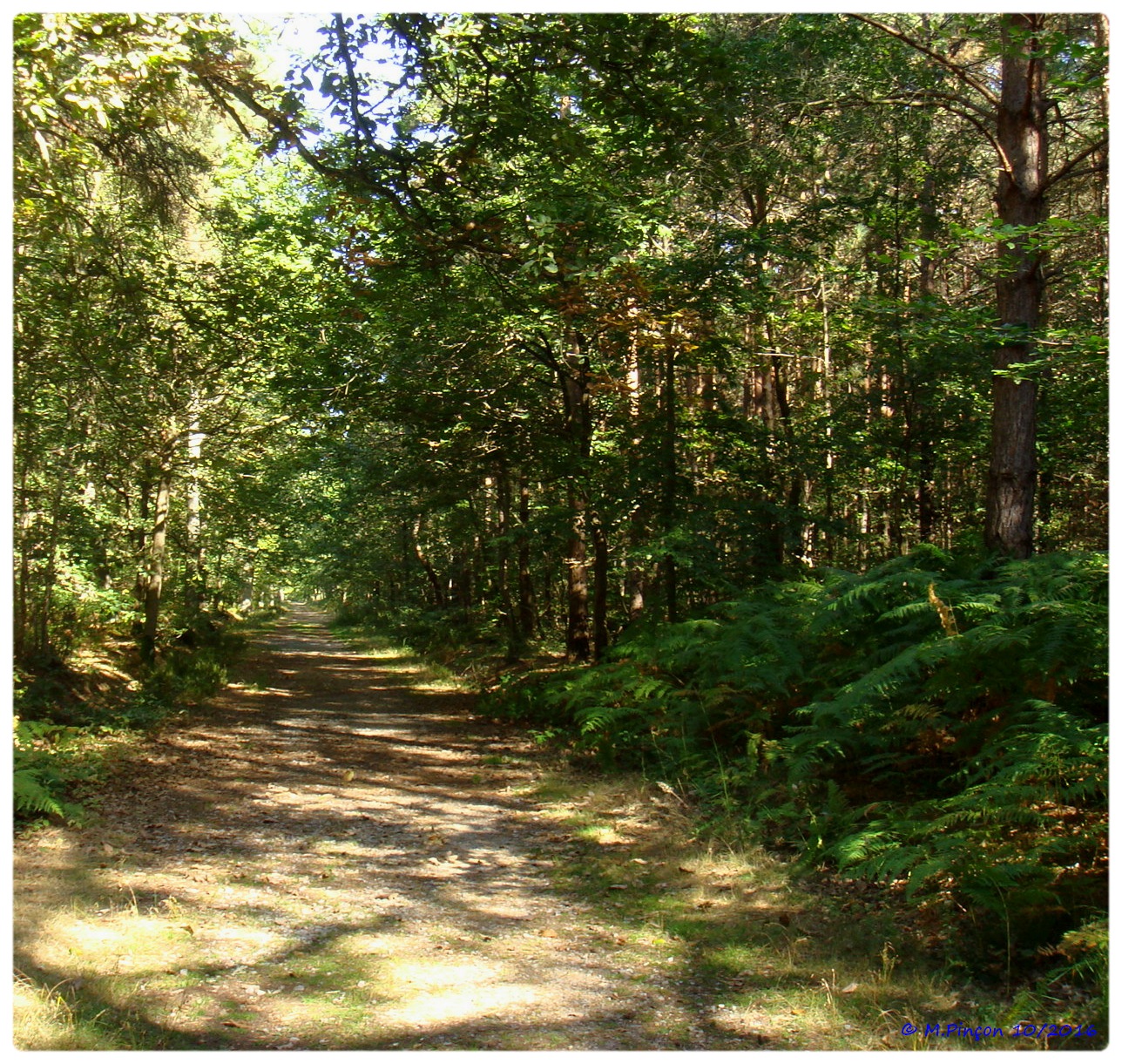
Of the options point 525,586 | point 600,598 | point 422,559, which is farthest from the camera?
point 422,559

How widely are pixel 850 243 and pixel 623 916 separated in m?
16.1

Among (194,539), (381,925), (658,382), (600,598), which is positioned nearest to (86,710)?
(600,598)

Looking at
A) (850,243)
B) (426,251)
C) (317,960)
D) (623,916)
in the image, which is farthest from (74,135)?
(850,243)

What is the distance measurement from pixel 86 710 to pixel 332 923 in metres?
7.47

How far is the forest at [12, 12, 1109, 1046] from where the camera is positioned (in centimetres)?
560

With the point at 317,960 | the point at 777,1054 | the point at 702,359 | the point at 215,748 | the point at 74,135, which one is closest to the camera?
the point at 777,1054

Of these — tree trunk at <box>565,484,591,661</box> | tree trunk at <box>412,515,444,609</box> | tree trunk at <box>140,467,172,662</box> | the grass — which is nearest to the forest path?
the grass

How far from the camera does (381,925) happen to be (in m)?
4.75

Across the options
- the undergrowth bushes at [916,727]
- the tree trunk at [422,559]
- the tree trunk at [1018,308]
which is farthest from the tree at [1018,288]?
the tree trunk at [422,559]

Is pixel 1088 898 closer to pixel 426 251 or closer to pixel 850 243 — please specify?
pixel 426 251

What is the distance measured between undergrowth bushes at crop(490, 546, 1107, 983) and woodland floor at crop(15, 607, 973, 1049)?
1.86 feet

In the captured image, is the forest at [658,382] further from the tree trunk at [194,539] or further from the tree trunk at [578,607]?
the tree trunk at [194,539]

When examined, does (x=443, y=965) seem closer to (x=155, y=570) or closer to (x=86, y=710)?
(x=86, y=710)

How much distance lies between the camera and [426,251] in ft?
23.1
